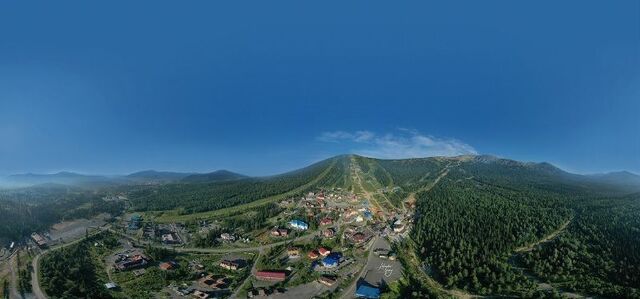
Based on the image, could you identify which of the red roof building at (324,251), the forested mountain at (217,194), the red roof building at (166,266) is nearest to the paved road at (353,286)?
the red roof building at (324,251)

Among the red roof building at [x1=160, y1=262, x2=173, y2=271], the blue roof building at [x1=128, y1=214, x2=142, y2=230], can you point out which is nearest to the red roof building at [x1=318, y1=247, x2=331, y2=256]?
the red roof building at [x1=160, y1=262, x2=173, y2=271]

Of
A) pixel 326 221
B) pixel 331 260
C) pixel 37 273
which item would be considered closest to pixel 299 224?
pixel 326 221

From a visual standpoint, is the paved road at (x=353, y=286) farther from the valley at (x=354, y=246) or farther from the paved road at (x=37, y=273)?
the paved road at (x=37, y=273)

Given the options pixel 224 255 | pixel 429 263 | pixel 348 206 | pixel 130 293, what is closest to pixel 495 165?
pixel 348 206

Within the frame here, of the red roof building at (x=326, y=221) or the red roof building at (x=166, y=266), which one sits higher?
the red roof building at (x=326, y=221)

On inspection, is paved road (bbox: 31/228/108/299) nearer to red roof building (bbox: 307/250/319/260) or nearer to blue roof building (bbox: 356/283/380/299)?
red roof building (bbox: 307/250/319/260)

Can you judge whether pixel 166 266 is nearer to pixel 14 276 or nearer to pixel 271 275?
pixel 271 275
